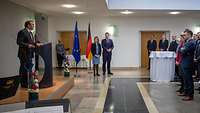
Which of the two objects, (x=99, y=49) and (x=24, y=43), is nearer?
(x=24, y=43)

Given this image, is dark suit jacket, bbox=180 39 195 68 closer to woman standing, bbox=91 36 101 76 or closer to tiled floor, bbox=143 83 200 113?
tiled floor, bbox=143 83 200 113

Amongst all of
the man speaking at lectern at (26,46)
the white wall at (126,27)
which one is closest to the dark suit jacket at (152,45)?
the white wall at (126,27)

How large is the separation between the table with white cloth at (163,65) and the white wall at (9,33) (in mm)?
4592

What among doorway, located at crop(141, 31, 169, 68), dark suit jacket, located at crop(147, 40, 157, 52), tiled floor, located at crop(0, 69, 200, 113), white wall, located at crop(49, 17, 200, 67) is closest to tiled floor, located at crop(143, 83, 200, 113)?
tiled floor, located at crop(0, 69, 200, 113)

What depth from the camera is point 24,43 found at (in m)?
5.65

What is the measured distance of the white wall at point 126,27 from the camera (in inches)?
541

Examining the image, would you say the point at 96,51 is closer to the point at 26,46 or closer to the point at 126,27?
the point at 126,27

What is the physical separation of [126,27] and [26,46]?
8.68 m

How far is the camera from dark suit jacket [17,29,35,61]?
18.6 feet

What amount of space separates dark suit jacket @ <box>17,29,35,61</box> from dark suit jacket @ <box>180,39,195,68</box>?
10.7ft

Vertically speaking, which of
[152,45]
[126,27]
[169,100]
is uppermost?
[126,27]

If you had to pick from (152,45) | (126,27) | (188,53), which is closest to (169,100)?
(188,53)

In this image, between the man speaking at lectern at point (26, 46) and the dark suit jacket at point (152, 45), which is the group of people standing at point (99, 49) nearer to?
the dark suit jacket at point (152, 45)

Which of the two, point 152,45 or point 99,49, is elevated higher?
point 152,45
